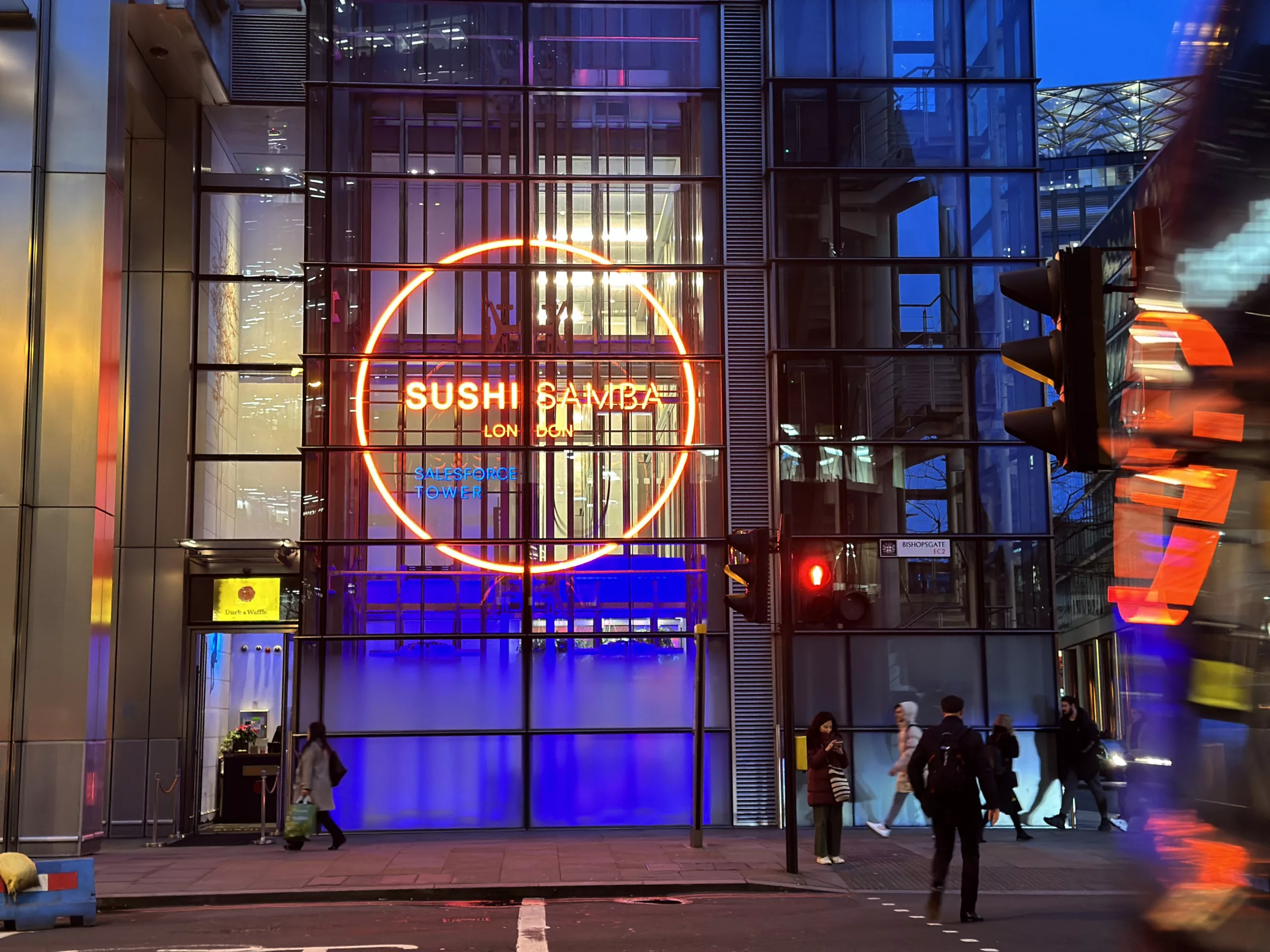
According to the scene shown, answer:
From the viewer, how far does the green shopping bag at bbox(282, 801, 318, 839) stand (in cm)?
1812

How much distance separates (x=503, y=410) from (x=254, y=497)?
420 centimetres

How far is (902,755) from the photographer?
18.3 meters

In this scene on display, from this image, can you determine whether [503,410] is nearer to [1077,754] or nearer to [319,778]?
[319,778]

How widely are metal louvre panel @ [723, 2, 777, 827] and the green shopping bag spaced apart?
19.4ft

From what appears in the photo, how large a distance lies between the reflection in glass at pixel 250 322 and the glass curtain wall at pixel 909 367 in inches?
295

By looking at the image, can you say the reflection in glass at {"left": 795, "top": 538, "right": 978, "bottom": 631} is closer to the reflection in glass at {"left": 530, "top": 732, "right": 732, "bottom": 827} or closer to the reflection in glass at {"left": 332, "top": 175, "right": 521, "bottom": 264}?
the reflection in glass at {"left": 530, "top": 732, "right": 732, "bottom": 827}

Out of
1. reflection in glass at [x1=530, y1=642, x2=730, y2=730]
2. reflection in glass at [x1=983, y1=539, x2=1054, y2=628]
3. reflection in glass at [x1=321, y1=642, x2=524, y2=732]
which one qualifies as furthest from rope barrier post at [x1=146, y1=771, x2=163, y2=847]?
reflection in glass at [x1=983, y1=539, x2=1054, y2=628]

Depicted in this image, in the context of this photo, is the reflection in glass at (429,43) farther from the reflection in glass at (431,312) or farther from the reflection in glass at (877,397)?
the reflection in glass at (877,397)

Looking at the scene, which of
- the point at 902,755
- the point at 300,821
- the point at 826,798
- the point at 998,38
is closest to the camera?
the point at 826,798

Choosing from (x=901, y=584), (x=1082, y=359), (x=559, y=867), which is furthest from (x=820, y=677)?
(x=1082, y=359)

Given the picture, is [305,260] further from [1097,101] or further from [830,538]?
[1097,101]

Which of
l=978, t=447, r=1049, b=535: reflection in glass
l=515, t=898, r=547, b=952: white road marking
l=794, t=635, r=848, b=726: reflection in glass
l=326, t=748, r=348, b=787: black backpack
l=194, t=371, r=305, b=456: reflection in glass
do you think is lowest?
l=515, t=898, r=547, b=952: white road marking

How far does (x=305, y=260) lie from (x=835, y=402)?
26.4ft

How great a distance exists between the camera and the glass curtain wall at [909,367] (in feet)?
65.8
